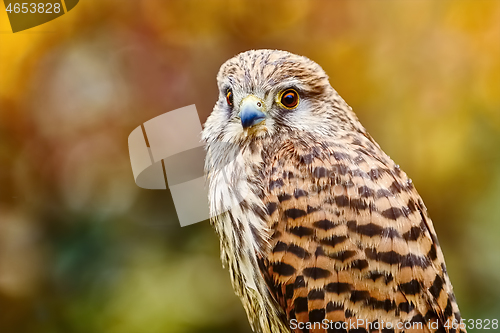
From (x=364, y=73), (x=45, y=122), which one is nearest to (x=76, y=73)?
(x=45, y=122)

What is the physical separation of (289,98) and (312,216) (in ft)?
1.25

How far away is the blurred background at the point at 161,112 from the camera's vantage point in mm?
1592

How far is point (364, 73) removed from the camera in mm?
1787

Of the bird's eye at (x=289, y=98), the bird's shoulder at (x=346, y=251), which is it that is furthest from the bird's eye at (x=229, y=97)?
the bird's shoulder at (x=346, y=251)

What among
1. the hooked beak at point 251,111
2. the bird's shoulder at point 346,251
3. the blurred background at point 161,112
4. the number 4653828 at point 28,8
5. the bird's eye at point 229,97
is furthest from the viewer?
the blurred background at point 161,112

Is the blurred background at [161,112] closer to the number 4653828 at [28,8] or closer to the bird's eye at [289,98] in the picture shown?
the number 4653828 at [28,8]

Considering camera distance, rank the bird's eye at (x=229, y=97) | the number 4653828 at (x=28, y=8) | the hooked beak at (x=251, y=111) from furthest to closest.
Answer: the number 4653828 at (x=28, y=8) < the bird's eye at (x=229, y=97) < the hooked beak at (x=251, y=111)

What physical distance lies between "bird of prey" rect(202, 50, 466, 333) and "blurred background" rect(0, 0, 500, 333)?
0.38 meters

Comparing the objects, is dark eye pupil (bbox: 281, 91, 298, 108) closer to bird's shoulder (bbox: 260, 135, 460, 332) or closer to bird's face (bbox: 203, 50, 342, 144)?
bird's face (bbox: 203, 50, 342, 144)

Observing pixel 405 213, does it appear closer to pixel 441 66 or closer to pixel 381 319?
pixel 381 319

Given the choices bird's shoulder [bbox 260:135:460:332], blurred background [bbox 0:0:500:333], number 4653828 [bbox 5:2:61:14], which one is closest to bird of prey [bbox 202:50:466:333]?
bird's shoulder [bbox 260:135:460:332]

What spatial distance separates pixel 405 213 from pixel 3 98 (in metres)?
1.46

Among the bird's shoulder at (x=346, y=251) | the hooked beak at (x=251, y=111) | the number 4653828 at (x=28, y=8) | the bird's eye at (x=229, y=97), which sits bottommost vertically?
the bird's shoulder at (x=346, y=251)

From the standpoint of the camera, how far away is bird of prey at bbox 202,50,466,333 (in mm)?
1091
